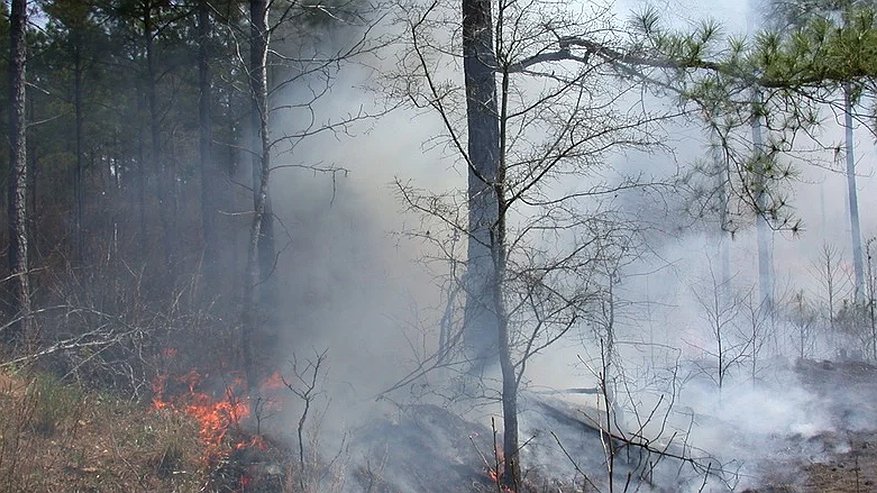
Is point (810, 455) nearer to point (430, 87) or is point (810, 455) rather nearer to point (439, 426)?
point (439, 426)

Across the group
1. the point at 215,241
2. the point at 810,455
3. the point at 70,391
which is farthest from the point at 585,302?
the point at 215,241

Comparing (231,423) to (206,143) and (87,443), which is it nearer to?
(87,443)

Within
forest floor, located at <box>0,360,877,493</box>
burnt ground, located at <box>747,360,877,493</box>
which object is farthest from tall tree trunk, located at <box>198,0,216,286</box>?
burnt ground, located at <box>747,360,877,493</box>

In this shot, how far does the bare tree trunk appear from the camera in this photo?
550 cm

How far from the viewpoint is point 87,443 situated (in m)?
5.35

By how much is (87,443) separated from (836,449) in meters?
6.49

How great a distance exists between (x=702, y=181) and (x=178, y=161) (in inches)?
625

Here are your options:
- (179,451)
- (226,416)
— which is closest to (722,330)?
(226,416)

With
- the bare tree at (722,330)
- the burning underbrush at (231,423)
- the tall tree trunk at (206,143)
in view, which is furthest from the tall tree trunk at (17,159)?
the bare tree at (722,330)

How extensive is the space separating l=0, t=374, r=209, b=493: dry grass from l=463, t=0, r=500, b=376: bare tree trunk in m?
2.55

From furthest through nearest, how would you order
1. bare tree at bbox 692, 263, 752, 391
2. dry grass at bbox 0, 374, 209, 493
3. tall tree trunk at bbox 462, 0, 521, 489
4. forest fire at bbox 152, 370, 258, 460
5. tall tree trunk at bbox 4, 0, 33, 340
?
bare tree at bbox 692, 263, 752, 391, tall tree trunk at bbox 4, 0, 33, 340, forest fire at bbox 152, 370, 258, 460, tall tree trunk at bbox 462, 0, 521, 489, dry grass at bbox 0, 374, 209, 493

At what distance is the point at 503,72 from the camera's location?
533cm

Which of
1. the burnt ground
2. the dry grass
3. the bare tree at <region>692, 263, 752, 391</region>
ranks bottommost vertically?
the burnt ground

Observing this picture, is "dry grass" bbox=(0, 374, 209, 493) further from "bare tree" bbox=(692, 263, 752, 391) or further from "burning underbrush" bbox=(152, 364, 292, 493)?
"bare tree" bbox=(692, 263, 752, 391)
